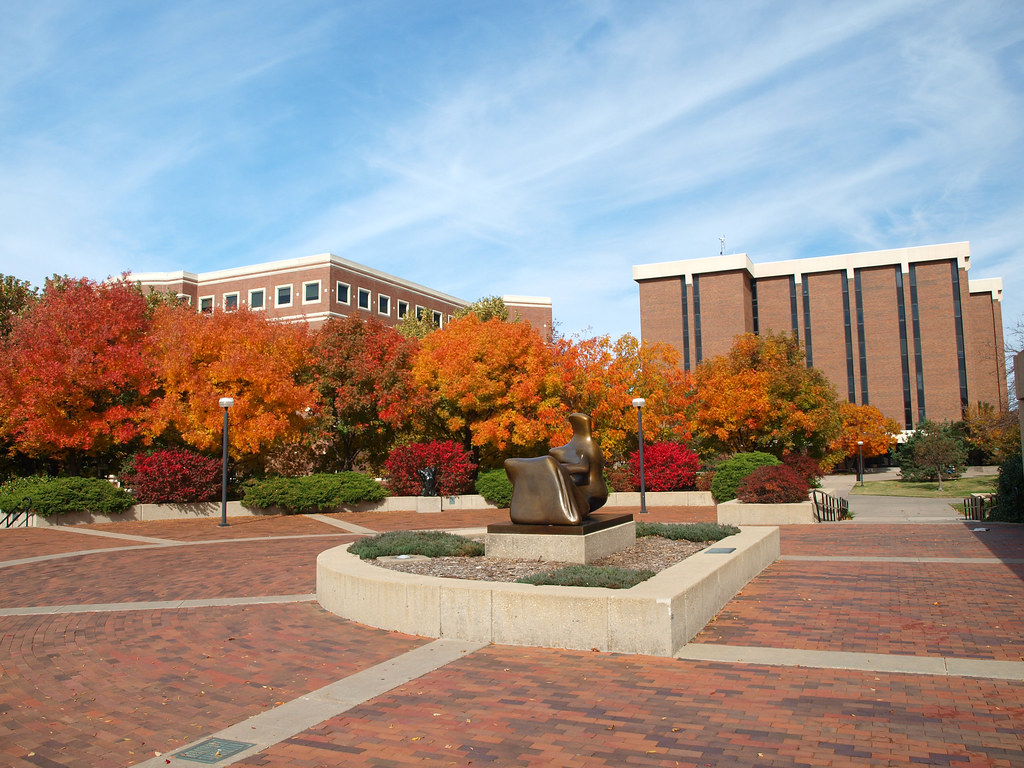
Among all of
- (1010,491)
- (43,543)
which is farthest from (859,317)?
(43,543)

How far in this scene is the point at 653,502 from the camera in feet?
86.2

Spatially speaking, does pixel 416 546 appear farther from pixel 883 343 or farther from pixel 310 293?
pixel 883 343

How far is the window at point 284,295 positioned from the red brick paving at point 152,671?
162 feet

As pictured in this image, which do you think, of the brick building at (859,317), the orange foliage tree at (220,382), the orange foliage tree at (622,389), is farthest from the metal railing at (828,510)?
the brick building at (859,317)

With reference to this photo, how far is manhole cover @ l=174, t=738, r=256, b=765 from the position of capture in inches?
179

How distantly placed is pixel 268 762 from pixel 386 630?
3.38m

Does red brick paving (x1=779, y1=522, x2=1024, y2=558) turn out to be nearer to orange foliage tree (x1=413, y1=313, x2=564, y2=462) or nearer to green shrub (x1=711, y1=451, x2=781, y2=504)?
green shrub (x1=711, y1=451, x2=781, y2=504)

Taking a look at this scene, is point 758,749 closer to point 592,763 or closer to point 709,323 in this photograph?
point 592,763

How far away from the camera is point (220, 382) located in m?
23.1

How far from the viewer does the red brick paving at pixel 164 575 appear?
9984 mm

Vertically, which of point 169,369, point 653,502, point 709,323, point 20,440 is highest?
point 709,323

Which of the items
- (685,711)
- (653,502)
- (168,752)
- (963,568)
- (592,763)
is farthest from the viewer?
(653,502)

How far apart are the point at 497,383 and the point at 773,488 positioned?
10.6m

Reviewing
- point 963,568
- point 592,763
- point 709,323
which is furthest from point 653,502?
point 709,323
